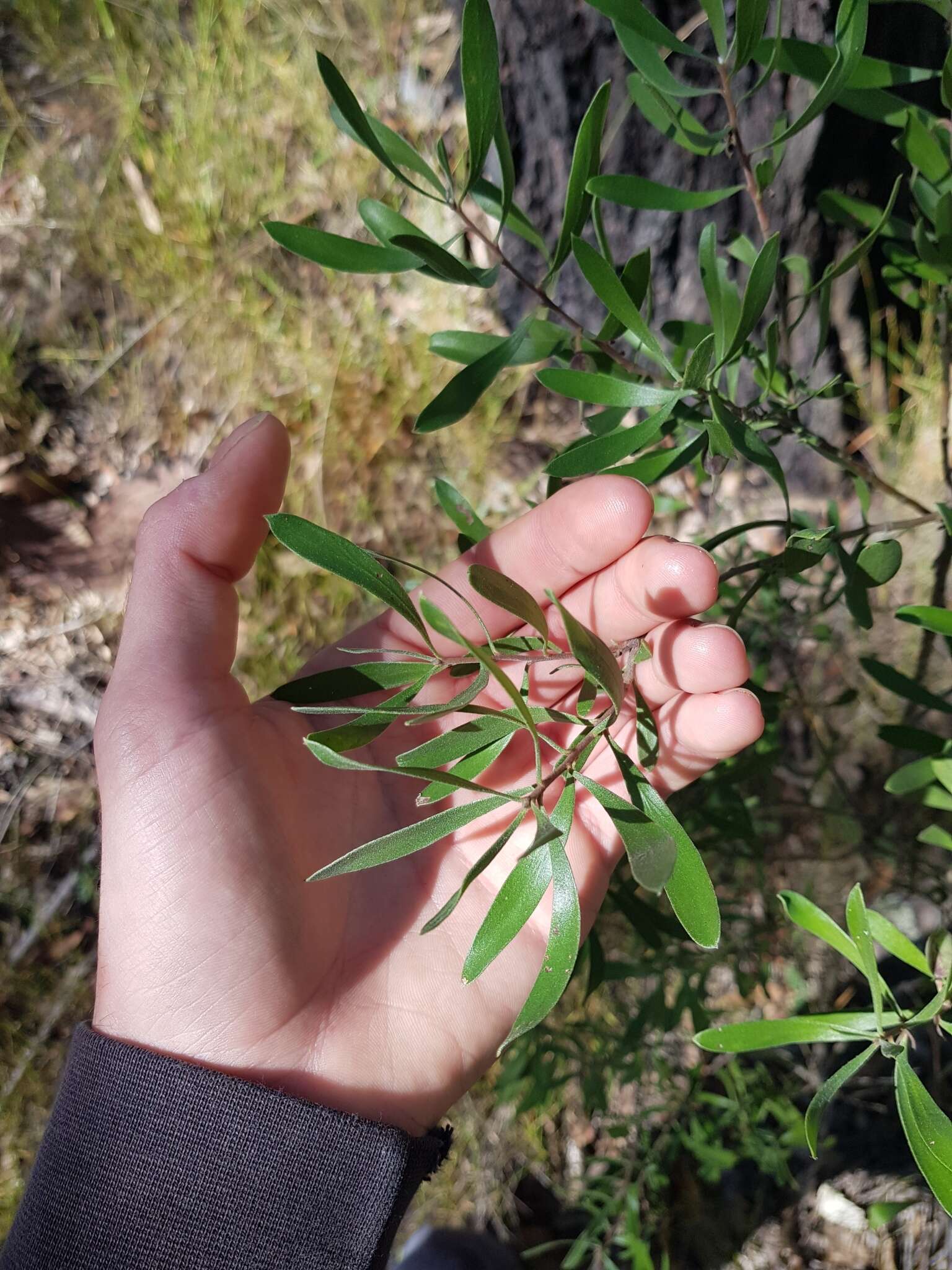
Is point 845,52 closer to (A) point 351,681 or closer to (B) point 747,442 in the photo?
(B) point 747,442

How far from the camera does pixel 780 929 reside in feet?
6.41

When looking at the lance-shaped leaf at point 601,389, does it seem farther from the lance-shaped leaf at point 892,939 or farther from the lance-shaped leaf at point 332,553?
the lance-shaped leaf at point 892,939

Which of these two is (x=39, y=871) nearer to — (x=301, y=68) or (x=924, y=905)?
(x=924, y=905)

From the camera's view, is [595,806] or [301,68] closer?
[595,806]

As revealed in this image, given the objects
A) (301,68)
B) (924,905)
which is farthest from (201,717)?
(301,68)

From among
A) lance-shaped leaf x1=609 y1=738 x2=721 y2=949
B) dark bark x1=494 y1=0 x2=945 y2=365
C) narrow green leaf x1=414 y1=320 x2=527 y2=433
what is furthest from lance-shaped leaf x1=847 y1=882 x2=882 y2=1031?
dark bark x1=494 y1=0 x2=945 y2=365

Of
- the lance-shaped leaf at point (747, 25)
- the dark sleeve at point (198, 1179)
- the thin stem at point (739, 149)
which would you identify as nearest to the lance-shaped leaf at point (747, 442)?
the thin stem at point (739, 149)

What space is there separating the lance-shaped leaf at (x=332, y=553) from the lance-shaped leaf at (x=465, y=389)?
190 mm

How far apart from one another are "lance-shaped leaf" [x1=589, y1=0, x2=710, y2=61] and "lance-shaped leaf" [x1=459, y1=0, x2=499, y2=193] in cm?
10

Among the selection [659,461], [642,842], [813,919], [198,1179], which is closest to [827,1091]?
[813,919]

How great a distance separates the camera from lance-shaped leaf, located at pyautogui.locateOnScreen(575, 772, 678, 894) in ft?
2.04

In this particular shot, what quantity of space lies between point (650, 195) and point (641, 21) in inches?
5.7

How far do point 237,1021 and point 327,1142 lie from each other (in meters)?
0.17

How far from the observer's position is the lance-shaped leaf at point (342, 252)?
85 cm
